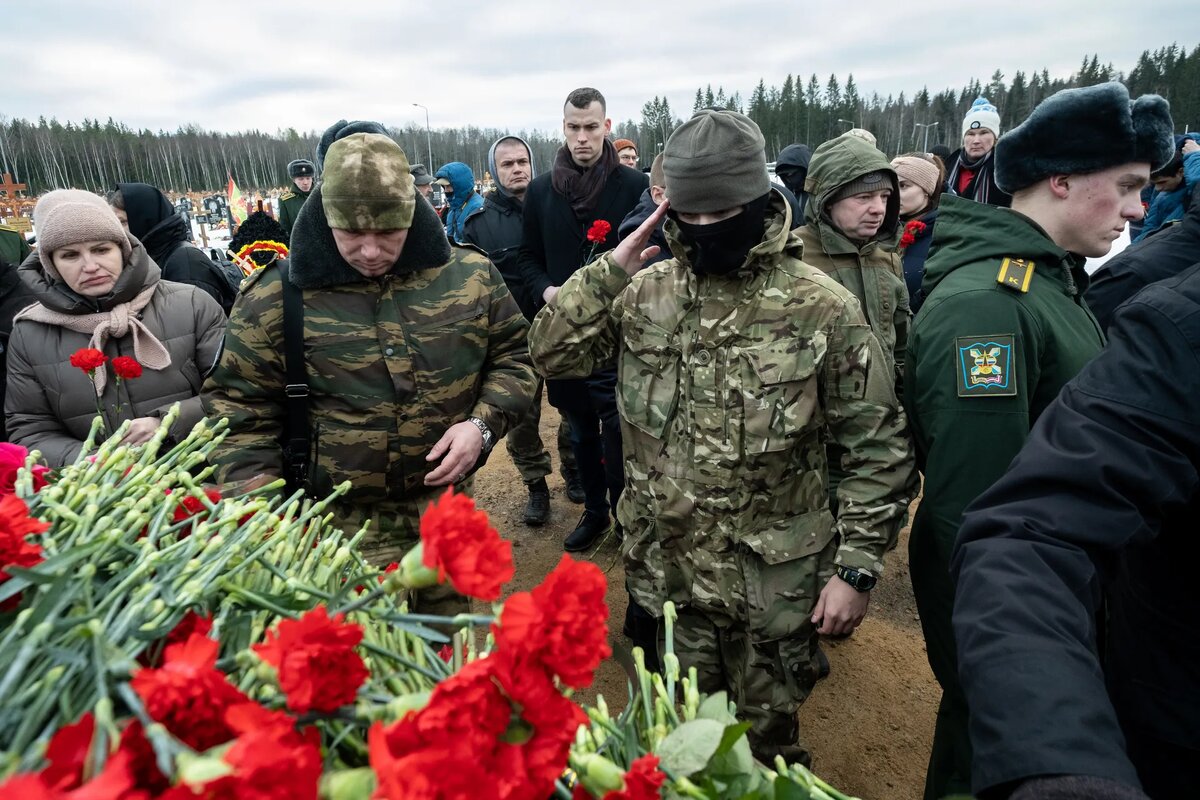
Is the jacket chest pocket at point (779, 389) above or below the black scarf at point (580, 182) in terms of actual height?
below

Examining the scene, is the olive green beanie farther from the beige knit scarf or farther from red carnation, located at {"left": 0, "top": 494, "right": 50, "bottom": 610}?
the beige knit scarf

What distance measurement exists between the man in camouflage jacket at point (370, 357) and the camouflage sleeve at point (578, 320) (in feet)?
0.84

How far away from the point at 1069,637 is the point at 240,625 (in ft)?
3.64

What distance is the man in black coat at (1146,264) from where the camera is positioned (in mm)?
2703

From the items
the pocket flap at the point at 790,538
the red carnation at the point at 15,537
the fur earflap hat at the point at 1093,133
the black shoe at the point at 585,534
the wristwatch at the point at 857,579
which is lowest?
the black shoe at the point at 585,534

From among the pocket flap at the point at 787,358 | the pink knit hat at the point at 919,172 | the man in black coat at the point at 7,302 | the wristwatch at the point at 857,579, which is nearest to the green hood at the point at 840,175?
the pink knit hat at the point at 919,172

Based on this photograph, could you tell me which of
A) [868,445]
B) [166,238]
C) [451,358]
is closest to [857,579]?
[868,445]

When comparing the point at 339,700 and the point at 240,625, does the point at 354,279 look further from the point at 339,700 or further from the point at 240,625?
the point at 339,700

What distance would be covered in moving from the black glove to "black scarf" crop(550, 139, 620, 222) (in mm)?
3862

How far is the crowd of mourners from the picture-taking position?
1.17 metres

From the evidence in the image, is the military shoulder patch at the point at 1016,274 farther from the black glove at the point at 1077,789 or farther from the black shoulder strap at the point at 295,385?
the black shoulder strap at the point at 295,385

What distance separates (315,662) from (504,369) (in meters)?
2.09

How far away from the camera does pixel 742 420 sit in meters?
2.15

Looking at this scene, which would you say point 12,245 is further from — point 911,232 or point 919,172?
point 919,172
